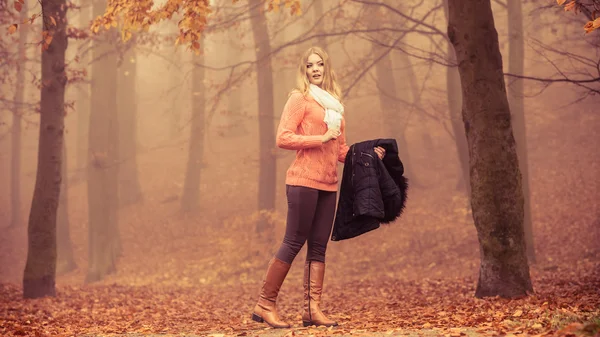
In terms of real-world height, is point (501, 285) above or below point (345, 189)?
below

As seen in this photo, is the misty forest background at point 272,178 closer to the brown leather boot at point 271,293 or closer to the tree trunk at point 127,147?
the tree trunk at point 127,147

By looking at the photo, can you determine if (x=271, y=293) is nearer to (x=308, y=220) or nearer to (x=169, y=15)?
(x=308, y=220)

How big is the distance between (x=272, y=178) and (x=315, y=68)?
11192mm

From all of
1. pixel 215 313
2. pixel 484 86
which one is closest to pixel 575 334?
pixel 484 86

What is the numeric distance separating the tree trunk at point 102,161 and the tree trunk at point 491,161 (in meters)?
10.6

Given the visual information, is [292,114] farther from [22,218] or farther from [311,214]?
[22,218]

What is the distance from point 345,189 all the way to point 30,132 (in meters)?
32.6

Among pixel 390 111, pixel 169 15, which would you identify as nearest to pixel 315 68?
pixel 169 15

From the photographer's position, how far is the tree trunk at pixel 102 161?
52.6ft

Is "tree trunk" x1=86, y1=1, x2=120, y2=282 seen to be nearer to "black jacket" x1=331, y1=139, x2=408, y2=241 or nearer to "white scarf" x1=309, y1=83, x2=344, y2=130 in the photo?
"white scarf" x1=309, y1=83, x2=344, y2=130

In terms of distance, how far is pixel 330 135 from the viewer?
5.85 metres

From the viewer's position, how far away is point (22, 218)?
23.3 meters

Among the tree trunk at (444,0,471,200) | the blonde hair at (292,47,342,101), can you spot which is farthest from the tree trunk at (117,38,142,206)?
the blonde hair at (292,47,342,101)

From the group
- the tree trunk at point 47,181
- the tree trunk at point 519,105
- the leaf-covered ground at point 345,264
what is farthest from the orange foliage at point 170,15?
the tree trunk at point 519,105
